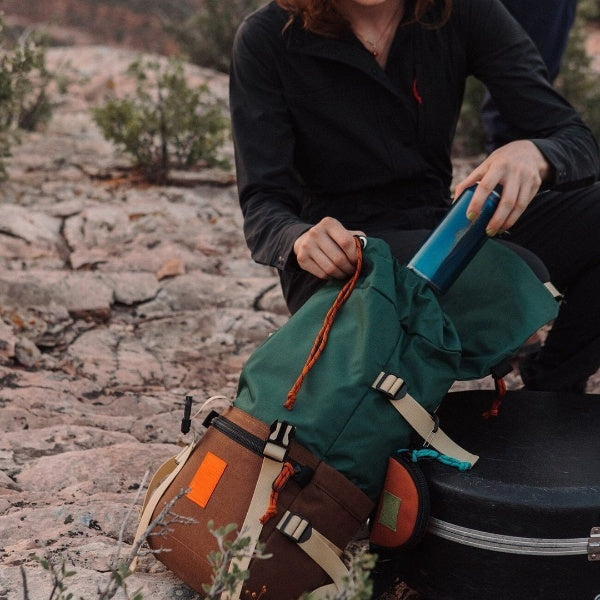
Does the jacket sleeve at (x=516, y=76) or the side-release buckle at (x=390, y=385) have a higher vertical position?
the jacket sleeve at (x=516, y=76)

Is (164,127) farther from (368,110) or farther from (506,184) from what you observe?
(506,184)

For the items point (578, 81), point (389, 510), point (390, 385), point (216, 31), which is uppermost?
point (578, 81)

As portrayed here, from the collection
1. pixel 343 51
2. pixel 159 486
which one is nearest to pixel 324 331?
pixel 159 486

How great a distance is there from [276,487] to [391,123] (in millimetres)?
1191

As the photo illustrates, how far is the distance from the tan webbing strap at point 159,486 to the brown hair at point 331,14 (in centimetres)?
120

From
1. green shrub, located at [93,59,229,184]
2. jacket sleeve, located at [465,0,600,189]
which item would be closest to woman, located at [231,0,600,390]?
jacket sleeve, located at [465,0,600,189]

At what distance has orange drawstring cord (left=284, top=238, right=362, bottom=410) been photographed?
1.77 m

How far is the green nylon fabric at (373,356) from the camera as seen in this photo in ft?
5.73

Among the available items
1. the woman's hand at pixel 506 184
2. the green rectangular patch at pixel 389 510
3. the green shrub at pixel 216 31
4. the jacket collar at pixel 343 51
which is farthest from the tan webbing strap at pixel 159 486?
the green shrub at pixel 216 31

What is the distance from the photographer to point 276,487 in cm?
170

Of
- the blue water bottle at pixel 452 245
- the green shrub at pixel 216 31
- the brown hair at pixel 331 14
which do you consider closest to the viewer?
the blue water bottle at pixel 452 245

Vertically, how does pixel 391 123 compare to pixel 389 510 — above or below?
above

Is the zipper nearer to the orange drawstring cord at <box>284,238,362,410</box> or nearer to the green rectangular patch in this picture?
the orange drawstring cord at <box>284,238,362,410</box>

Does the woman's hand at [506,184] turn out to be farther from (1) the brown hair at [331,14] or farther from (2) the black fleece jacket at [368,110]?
(1) the brown hair at [331,14]
